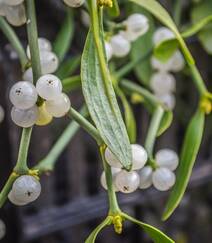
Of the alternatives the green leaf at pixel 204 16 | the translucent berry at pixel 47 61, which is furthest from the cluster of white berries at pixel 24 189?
the green leaf at pixel 204 16

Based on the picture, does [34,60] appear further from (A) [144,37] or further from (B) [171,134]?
(B) [171,134]

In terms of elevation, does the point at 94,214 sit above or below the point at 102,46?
below

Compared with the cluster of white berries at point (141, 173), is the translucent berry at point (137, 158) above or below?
above

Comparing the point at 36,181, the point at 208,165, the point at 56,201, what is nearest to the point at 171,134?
the point at 208,165

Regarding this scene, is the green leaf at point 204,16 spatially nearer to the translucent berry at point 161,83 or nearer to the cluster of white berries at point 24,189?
the translucent berry at point 161,83

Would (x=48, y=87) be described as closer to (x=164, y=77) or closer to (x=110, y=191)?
(x=110, y=191)

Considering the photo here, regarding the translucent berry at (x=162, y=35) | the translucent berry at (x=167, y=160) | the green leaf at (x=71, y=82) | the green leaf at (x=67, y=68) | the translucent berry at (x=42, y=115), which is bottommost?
the translucent berry at (x=167, y=160)

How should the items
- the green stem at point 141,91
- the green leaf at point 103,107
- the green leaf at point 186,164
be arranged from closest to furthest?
the green leaf at point 103,107 → the green leaf at point 186,164 → the green stem at point 141,91

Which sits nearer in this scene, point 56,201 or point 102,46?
point 102,46
